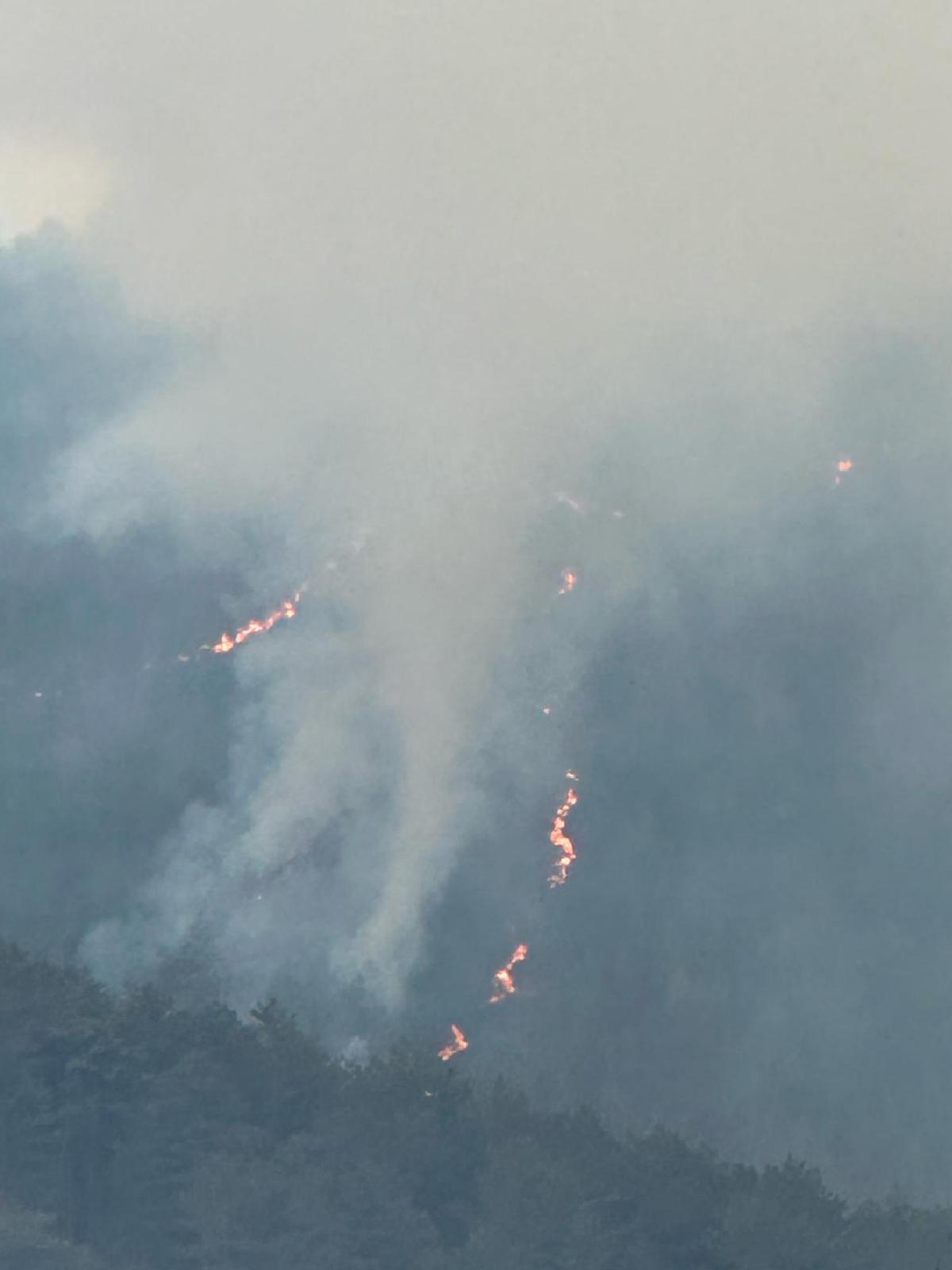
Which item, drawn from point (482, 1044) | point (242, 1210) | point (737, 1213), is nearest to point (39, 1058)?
point (242, 1210)

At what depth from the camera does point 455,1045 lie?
11375 cm

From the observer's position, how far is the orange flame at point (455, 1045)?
112 m

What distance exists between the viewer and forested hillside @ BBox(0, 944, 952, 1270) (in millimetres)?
54875

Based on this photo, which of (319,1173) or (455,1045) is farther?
(455,1045)

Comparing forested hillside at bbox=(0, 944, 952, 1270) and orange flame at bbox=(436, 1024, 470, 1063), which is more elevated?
orange flame at bbox=(436, 1024, 470, 1063)

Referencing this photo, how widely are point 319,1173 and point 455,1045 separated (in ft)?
191

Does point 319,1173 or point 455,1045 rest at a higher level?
point 455,1045

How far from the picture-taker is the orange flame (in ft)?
367

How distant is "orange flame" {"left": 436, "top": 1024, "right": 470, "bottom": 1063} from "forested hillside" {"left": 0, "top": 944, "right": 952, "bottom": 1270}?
127 ft

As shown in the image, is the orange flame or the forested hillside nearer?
the forested hillside

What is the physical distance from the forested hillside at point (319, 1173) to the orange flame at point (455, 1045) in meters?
38.8

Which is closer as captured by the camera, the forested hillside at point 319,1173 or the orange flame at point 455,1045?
the forested hillside at point 319,1173

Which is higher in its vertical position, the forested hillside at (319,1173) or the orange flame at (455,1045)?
the orange flame at (455,1045)

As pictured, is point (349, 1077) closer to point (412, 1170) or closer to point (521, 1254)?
point (412, 1170)
